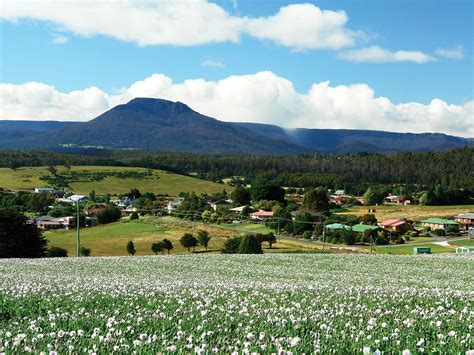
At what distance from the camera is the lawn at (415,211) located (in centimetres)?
14062

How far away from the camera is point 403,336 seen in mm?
8852

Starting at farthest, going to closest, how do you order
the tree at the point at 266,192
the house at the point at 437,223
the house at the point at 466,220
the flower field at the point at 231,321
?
the tree at the point at 266,192 < the house at the point at 466,220 < the house at the point at 437,223 < the flower field at the point at 231,321

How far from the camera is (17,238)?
215ft

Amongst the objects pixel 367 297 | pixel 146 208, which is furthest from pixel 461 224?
pixel 367 297

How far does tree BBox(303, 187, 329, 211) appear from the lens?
5979 inches

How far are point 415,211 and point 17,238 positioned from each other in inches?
4523

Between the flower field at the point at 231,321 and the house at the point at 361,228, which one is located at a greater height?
the flower field at the point at 231,321

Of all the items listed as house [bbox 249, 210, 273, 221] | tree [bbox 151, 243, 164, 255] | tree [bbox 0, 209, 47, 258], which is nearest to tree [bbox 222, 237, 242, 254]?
tree [bbox 151, 243, 164, 255]

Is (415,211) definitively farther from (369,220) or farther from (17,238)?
(17,238)

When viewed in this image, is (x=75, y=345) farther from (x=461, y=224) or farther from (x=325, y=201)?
(x=325, y=201)

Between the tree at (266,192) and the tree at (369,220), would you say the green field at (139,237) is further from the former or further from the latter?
the tree at (266,192)

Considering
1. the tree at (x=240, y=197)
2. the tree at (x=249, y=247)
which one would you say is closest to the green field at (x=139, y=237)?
the tree at (x=249, y=247)

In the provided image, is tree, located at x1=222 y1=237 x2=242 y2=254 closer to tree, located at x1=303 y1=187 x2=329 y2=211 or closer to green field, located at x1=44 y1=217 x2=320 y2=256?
green field, located at x1=44 y1=217 x2=320 y2=256

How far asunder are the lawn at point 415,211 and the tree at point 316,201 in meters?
6.96
